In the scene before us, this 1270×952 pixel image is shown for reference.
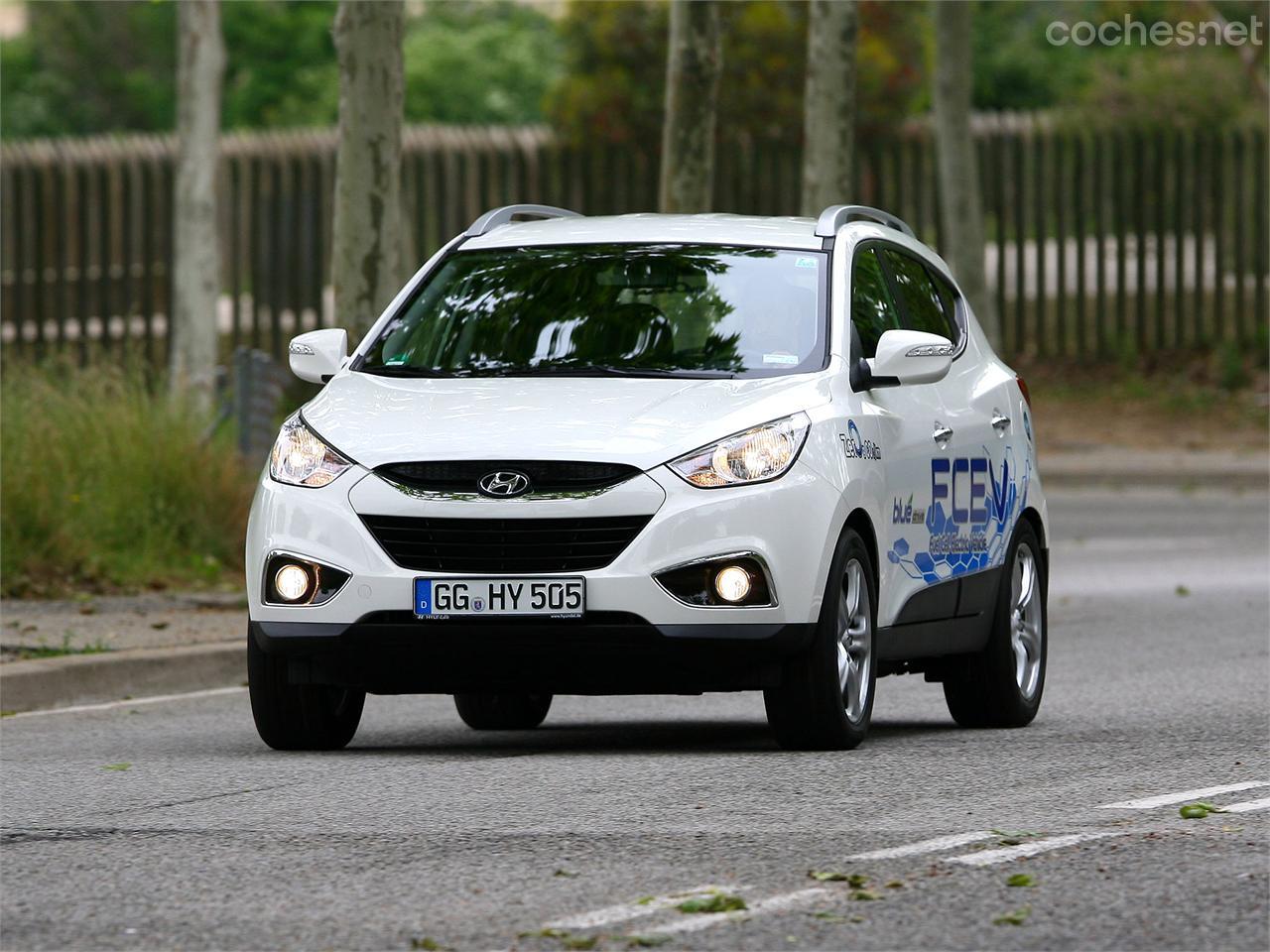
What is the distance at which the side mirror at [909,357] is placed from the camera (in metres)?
9.08

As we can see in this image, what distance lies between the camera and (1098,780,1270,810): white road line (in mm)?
7492

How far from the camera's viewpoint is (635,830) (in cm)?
703

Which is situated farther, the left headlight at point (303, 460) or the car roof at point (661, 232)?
the car roof at point (661, 232)

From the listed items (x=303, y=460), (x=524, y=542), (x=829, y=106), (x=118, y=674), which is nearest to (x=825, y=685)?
(x=524, y=542)

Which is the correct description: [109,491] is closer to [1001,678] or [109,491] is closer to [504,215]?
[504,215]

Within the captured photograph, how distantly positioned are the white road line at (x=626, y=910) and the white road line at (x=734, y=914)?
101 millimetres

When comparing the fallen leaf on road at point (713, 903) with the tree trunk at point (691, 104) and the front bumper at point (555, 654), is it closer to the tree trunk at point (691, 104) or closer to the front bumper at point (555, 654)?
the front bumper at point (555, 654)

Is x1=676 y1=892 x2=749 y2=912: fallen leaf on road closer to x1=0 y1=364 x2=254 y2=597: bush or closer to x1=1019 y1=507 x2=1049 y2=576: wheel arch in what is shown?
x1=1019 y1=507 x2=1049 y2=576: wheel arch

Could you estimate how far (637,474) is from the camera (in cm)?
830

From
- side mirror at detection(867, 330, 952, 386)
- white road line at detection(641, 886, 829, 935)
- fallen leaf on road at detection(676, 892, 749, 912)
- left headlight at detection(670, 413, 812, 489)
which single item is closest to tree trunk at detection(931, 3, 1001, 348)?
side mirror at detection(867, 330, 952, 386)

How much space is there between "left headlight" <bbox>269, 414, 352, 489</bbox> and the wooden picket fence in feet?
70.5

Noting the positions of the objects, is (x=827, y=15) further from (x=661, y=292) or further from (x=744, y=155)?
(x=661, y=292)

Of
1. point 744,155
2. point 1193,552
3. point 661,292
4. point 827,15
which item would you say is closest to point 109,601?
point 661,292
